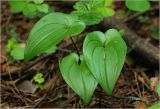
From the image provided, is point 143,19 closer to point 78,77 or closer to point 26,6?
point 26,6

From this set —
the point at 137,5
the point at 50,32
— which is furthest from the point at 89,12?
the point at 137,5

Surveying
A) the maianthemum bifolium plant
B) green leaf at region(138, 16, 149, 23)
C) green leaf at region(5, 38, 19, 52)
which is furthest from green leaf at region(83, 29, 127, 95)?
green leaf at region(138, 16, 149, 23)

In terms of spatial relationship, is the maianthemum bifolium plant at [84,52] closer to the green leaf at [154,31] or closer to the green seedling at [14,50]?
the green seedling at [14,50]

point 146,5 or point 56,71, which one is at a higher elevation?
point 146,5

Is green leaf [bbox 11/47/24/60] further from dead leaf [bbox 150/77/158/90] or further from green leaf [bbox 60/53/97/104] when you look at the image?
dead leaf [bbox 150/77/158/90]

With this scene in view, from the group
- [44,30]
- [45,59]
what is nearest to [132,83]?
[45,59]

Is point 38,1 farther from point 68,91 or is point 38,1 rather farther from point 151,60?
point 151,60


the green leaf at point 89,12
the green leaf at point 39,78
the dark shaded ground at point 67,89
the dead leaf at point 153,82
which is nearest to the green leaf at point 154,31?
the dark shaded ground at point 67,89
